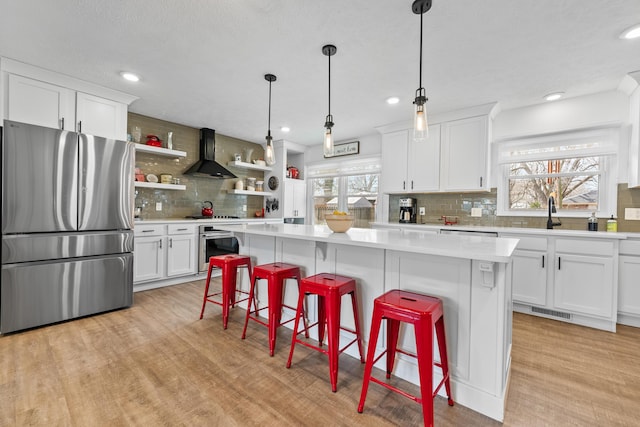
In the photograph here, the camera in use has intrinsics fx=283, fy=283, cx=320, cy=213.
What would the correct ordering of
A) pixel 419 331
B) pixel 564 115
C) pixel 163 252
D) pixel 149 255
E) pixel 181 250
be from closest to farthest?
pixel 419 331
pixel 564 115
pixel 149 255
pixel 163 252
pixel 181 250

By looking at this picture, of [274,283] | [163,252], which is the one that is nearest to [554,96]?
[274,283]

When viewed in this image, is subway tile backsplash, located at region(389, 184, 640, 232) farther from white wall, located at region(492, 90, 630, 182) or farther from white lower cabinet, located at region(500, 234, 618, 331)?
white lower cabinet, located at region(500, 234, 618, 331)

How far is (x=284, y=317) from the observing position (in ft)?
8.92

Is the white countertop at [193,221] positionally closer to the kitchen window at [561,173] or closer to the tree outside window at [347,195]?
the tree outside window at [347,195]

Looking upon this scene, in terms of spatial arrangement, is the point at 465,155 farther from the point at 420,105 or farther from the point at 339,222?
the point at 339,222

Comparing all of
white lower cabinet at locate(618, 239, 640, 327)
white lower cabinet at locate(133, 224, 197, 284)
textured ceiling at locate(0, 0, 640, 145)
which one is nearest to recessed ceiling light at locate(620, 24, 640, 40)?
textured ceiling at locate(0, 0, 640, 145)

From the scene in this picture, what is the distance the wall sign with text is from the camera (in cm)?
521

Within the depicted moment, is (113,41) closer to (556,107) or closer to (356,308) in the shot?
(356,308)

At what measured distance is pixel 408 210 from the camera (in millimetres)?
4438

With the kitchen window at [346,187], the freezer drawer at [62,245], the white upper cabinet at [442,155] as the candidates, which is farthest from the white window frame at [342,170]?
the freezer drawer at [62,245]

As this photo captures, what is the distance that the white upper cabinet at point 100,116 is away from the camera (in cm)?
311

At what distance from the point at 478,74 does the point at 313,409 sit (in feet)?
10.5

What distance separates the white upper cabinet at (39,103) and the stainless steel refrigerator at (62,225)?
37 cm

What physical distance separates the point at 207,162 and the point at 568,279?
198 inches
